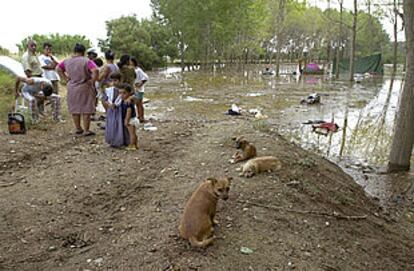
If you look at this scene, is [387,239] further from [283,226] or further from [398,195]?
[398,195]

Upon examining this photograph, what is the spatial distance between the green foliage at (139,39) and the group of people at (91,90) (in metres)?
27.6

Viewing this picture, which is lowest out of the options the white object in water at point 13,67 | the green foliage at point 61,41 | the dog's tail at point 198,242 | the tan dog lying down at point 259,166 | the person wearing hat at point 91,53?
the dog's tail at point 198,242

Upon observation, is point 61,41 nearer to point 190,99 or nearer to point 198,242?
point 190,99

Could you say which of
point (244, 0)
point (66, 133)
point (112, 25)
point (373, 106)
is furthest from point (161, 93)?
point (244, 0)

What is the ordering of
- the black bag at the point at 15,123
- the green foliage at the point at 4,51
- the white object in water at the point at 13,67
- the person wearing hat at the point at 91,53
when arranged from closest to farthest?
the black bag at the point at 15,123 < the person wearing hat at the point at 91,53 < the white object in water at the point at 13,67 < the green foliage at the point at 4,51

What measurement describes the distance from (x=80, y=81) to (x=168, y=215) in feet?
14.0

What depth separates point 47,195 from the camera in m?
4.72

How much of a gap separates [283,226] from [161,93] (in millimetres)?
14872

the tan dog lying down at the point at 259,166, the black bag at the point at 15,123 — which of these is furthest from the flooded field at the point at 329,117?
the black bag at the point at 15,123

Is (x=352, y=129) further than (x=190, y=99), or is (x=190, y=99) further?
(x=190, y=99)

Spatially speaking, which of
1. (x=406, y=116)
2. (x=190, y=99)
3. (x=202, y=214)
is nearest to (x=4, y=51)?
(x=190, y=99)

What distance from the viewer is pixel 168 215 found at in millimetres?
3982

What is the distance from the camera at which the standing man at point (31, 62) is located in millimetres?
8759

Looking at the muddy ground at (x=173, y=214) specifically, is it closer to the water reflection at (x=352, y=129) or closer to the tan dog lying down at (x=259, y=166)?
the tan dog lying down at (x=259, y=166)
